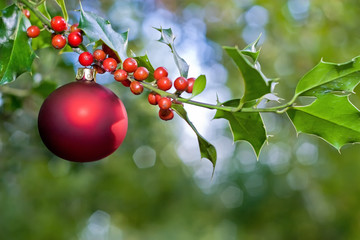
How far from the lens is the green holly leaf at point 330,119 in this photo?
2.69ft

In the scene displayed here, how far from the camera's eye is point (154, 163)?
293 inches

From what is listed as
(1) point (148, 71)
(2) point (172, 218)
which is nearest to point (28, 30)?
(1) point (148, 71)

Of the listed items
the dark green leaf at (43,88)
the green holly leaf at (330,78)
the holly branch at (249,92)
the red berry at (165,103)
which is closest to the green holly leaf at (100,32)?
the holly branch at (249,92)

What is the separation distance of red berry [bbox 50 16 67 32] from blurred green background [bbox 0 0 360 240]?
0.90ft

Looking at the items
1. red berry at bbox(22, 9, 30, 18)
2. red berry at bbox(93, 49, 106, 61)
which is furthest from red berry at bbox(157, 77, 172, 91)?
red berry at bbox(22, 9, 30, 18)

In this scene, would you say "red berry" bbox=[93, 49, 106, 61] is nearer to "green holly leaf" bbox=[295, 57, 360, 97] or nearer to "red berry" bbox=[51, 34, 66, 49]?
"red berry" bbox=[51, 34, 66, 49]

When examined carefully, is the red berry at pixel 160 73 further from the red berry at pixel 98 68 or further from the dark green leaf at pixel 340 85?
the dark green leaf at pixel 340 85

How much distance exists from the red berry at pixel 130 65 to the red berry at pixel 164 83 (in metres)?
0.05

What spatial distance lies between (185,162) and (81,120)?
879 centimetres

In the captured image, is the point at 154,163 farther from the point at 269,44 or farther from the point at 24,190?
the point at 269,44

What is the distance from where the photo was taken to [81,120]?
0.83 meters

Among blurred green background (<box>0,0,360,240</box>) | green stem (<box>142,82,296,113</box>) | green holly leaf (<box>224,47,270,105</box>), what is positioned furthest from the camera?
blurred green background (<box>0,0,360,240</box>)

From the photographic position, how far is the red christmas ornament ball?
83cm

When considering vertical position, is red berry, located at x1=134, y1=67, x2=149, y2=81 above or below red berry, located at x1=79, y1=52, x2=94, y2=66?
above
